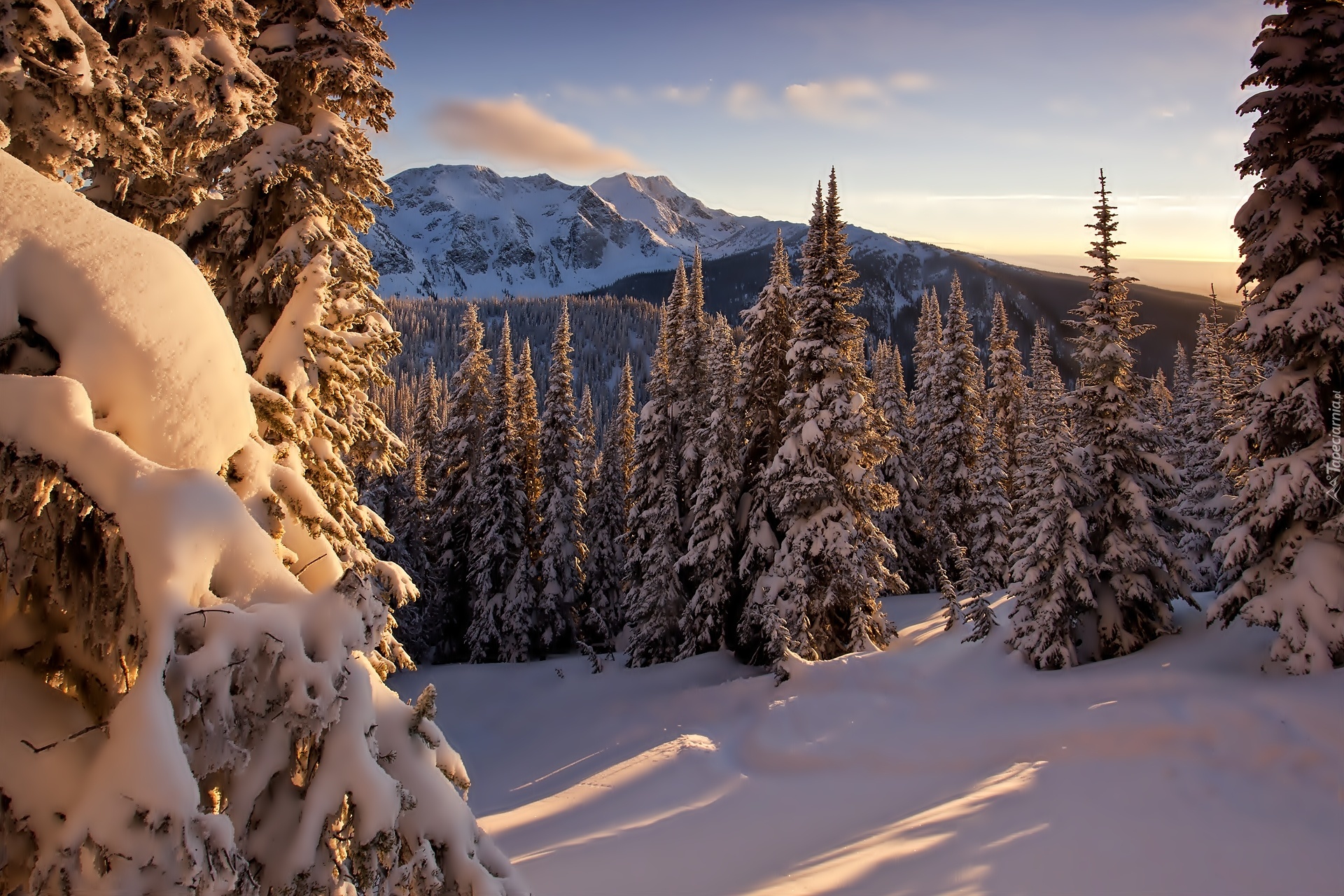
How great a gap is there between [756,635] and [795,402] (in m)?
7.95

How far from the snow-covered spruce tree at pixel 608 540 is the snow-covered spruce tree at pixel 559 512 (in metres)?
2.48

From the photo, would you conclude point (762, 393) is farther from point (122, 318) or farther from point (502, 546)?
point (122, 318)

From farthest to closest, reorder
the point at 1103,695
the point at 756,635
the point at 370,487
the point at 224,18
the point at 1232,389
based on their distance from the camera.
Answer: the point at 370,487
the point at 1232,389
the point at 756,635
the point at 1103,695
the point at 224,18

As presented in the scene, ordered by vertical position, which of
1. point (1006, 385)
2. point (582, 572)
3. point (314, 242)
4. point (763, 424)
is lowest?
point (582, 572)

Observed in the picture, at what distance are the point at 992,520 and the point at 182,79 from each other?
30905 mm

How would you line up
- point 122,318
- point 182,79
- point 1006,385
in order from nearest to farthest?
1. point 122,318
2. point 182,79
3. point 1006,385

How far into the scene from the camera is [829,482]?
19.9 meters

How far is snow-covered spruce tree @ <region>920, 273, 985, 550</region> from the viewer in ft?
109

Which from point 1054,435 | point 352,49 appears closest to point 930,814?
point 1054,435

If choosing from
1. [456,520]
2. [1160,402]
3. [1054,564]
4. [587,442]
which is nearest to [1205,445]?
[1054,564]

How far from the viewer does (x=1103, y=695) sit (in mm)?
13258

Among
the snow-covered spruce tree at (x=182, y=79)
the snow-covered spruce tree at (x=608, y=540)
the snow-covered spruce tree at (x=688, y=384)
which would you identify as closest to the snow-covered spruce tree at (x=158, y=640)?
the snow-covered spruce tree at (x=182, y=79)

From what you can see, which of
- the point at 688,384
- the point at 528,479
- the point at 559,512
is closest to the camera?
the point at 688,384

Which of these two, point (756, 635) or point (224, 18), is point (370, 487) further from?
point (224, 18)
